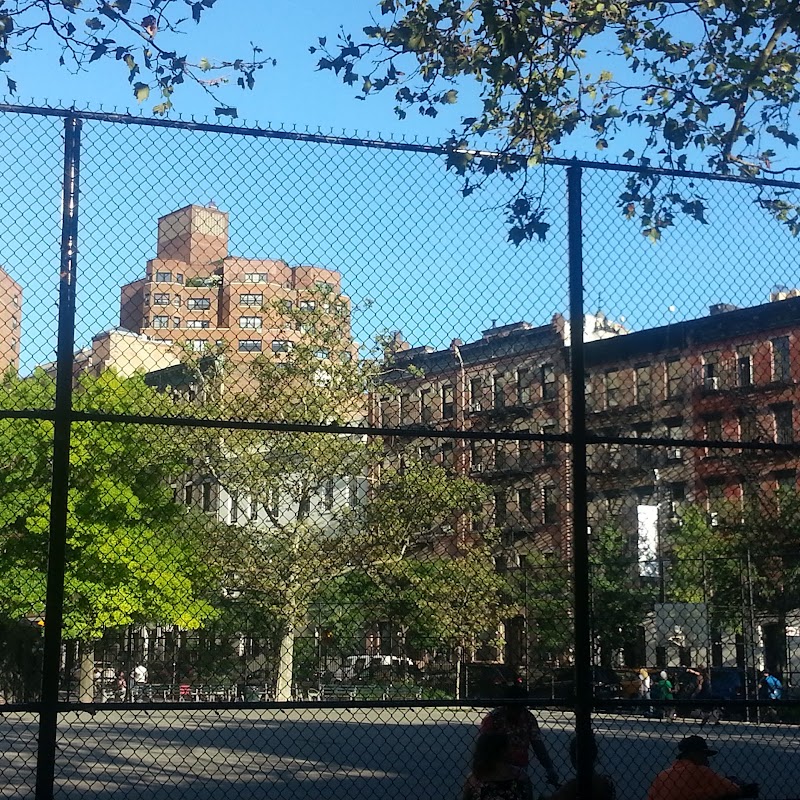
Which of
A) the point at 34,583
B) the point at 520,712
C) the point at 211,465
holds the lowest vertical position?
the point at 520,712

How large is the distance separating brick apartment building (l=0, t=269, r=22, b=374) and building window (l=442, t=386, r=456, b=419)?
244 centimetres

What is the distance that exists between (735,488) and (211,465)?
159 inches

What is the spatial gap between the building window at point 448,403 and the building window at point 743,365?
8.43ft

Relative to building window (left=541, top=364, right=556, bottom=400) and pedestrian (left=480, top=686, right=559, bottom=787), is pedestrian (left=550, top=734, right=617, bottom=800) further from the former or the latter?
building window (left=541, top=364, right=556, bottom=400)

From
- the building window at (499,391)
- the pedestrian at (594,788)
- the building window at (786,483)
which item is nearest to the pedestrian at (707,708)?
the building window at (786,483)

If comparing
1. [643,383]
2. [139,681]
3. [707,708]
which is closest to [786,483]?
[707,708]

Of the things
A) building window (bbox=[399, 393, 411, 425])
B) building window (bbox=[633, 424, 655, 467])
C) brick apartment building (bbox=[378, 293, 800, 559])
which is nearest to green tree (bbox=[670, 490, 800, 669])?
brick apartment building (bbox=[378, 293, 800, 559])

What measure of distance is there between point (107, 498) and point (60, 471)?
9.34 ft

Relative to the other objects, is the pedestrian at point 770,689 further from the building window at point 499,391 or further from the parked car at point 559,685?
the building window at point 499,391

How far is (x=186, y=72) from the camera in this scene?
→ 28.8 feet

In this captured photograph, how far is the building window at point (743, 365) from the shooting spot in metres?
8.51

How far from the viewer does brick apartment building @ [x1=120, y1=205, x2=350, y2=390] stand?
659 cm

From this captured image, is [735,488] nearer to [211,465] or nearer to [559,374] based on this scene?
[559,374]

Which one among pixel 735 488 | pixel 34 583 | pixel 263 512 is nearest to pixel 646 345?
pixel 735 488
